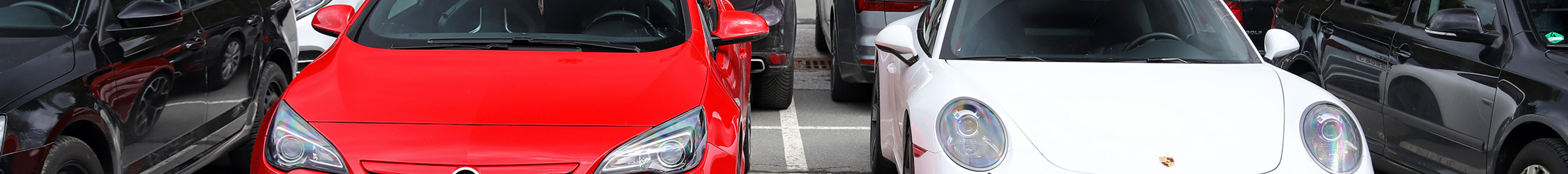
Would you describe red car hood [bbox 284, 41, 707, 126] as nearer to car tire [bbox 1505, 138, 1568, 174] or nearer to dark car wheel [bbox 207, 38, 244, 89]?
dark car wheel [bbox 207, 38, 244, 89]

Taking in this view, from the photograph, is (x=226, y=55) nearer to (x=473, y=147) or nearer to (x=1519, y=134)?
(x=473, y=147)

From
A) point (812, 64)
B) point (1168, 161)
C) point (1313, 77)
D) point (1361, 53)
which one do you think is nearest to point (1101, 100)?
point (1168, 161)

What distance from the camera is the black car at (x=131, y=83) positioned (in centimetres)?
335

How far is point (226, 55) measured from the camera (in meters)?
4.87

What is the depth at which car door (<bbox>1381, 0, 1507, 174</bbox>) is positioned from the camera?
4.16 m

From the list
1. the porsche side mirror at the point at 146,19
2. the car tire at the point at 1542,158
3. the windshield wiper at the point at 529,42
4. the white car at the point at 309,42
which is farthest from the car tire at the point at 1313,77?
the white car at the point at 309,42

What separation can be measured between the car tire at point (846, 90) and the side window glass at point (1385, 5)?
2795 millimetres

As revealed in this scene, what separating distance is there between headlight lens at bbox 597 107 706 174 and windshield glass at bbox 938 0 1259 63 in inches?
45.7

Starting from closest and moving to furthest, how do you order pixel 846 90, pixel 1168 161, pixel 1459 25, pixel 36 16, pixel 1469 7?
1. pixel 1168 161
2. pixel 36 16
3. pixel 1459 25
4. pixel 1469 7
5. pixel 846 90

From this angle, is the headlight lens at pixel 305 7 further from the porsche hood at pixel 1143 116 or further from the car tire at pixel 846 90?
the porsche hood at pixel 1143 116

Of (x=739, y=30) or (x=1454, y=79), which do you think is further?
(x=739, y=30)

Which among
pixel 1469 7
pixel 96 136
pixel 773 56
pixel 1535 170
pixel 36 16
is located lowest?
pixel 1535 170

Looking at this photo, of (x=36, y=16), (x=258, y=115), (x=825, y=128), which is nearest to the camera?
(x=36, y=16)

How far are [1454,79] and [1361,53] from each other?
0.71 metres
